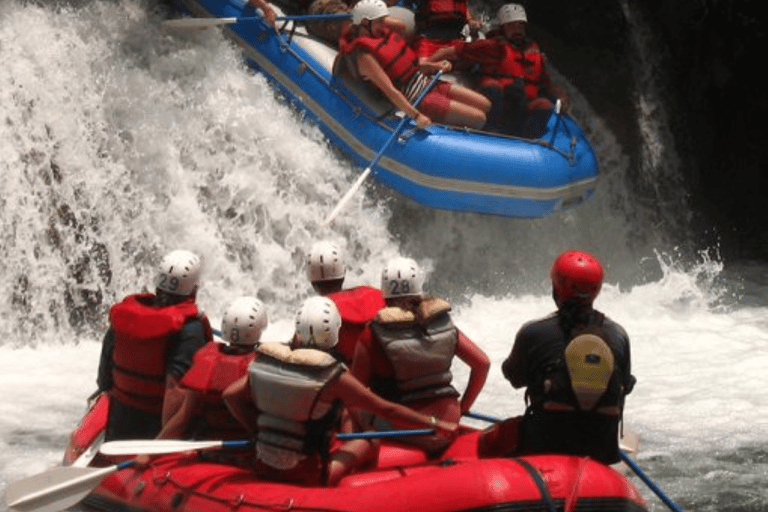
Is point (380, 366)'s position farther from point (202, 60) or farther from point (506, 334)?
point (202, 60)

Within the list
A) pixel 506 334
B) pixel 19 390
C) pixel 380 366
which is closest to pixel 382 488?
pixel 380 366

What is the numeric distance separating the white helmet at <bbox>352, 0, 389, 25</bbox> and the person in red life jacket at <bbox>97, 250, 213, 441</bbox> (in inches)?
145

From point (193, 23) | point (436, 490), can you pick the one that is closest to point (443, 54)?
point (193, 23)

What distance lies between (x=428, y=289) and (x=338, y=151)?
107 cm

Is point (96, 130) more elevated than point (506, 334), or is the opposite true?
point (96, 130)

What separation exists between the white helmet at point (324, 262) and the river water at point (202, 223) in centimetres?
216

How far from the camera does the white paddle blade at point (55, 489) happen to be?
16.7 feet

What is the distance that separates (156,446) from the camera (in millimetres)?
5020

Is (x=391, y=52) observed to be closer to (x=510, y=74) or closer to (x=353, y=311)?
(x=510, y=74)

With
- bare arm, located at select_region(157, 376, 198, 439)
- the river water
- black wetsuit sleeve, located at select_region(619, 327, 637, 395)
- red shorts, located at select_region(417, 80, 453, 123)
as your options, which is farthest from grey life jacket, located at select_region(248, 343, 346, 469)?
red shorts, located at select_region(417, 80, 453, 123)

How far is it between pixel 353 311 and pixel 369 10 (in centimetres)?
367

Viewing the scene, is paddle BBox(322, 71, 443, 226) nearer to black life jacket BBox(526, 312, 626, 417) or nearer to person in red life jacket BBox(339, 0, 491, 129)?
person in red life jacket BBox(339, 0, 491, 129)

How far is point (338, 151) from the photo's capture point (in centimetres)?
938

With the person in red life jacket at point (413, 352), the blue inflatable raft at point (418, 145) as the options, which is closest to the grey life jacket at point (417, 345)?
the person in red life jacket at point (413, 352)
